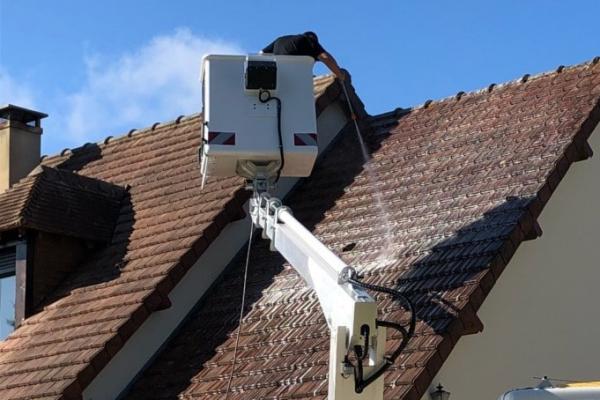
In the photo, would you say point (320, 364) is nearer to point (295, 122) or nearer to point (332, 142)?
point (295, 122)

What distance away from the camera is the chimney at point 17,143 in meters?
17.9

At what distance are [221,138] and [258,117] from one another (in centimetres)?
38

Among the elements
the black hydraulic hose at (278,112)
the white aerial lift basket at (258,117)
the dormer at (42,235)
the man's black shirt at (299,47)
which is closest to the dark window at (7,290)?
the dormer at (42,235)

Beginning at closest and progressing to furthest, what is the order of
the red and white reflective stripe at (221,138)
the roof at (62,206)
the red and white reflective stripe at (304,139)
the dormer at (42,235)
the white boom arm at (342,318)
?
the white boom arm at (342,318)
the red and white reflective stripe at (221,138)
the red and white reflective stripe at (304,139)
the dormer at (42,235)
the roof at (62,206)

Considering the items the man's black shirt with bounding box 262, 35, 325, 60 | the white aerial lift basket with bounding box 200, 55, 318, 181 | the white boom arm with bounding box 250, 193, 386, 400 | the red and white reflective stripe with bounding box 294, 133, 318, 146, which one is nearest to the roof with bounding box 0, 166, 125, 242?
the white aerial lift basket with bounding box 200, 55, 318, 181

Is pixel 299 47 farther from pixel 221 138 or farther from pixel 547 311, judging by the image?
pixel 547 311

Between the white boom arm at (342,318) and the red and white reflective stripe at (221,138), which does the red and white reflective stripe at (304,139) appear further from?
the white boom arm at (342,318)

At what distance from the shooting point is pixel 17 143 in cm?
1819

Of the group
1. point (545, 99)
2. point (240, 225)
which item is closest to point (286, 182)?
point (240, 225)

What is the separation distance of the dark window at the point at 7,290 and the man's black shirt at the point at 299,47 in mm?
4604

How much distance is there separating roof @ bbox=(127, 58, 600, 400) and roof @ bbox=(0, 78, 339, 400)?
61cm

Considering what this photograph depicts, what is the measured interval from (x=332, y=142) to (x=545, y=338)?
16.7ft

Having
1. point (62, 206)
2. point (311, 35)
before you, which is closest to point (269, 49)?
point (311, 35)

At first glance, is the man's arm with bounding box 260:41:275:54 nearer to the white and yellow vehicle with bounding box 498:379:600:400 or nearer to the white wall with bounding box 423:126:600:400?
the white wall with bounding box 423:126:600:400
